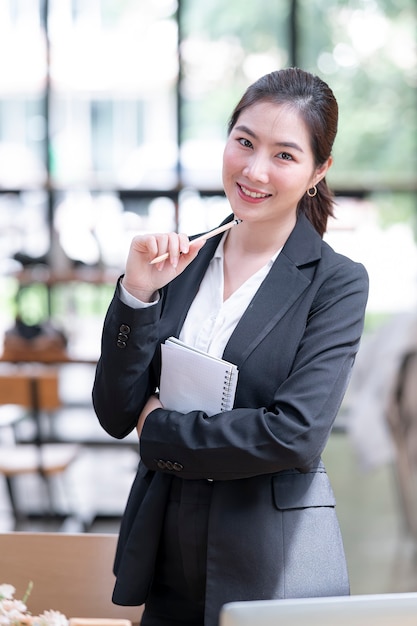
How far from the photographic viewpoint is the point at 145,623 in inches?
61.2

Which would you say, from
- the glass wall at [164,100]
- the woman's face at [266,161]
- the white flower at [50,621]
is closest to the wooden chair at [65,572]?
the white flower at [50,621]

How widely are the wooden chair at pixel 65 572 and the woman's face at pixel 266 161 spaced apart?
2.22 feet

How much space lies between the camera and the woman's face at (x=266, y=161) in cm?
150

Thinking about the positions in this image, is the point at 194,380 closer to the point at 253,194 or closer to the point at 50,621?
the point at 253,194

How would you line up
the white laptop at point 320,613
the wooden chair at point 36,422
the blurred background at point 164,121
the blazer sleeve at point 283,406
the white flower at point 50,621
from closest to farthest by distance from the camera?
the white laptop at point 320,613 → the white flower at point 50,621 → the blazer sleeve at point 283,406 → the wooden chair at point 36,422 → the blurred background at point 164,121

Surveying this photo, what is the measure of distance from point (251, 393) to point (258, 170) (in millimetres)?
343

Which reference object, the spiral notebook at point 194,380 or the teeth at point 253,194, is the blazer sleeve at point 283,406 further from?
the teeth at point 253,194

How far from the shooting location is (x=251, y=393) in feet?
4.97

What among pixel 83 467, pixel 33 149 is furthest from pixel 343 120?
pixel 83 467

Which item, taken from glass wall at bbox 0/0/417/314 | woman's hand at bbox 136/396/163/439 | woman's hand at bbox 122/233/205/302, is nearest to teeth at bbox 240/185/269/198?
woman's hand at bbox 122/233/205/302

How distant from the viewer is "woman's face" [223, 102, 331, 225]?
150cm

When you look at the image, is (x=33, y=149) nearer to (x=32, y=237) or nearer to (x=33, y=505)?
(x=32, y=237)

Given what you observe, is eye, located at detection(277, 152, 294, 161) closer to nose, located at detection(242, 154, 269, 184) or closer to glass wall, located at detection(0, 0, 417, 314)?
nose, located at detection(242, 154, 269, 184)

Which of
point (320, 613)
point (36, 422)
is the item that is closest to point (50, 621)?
point (320, 613)
